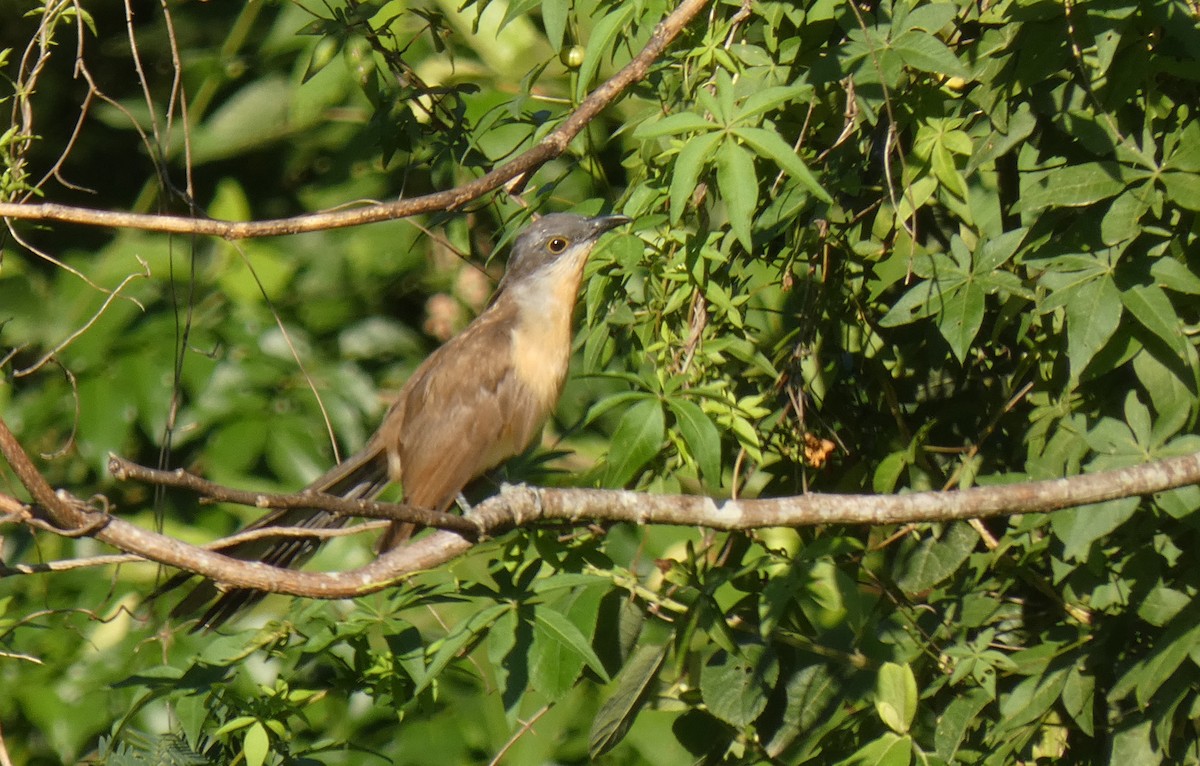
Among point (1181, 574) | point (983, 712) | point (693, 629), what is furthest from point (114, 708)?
point (1181, 574)

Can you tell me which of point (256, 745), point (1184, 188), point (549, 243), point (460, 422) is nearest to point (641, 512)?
point (256, 745)

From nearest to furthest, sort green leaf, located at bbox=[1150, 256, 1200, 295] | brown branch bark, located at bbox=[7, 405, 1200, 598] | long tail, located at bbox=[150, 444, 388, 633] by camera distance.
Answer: brown branch bark, located at bbox=[7, 405, 1200, 598] < green leaf, located at bbox=[1150, 256, 1200, 295] < long tail, located at bbox=[150, 444, 388, 633]

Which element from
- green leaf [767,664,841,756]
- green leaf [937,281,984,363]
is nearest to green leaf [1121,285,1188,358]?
green leaf [937,281,984,363]

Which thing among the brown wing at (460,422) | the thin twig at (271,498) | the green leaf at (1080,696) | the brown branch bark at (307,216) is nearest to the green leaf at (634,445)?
the thin twig at (271,498)

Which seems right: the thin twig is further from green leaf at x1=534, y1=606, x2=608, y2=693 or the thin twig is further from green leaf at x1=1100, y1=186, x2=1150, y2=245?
green leaf at x1=1100, y1=186, x2=1150, y2=245

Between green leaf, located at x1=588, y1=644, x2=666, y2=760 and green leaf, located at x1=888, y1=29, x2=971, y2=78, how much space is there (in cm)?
149

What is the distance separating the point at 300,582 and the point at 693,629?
0.99 meters

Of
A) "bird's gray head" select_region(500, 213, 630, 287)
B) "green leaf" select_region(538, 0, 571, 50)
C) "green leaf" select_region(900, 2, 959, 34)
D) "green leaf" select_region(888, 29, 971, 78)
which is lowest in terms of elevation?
"bird's gray head" select_region(500, 213, 630, 287)

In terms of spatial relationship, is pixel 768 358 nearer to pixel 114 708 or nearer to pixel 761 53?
pixel 761 53

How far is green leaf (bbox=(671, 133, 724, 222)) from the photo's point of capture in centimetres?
251

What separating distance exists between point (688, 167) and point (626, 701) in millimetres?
1384

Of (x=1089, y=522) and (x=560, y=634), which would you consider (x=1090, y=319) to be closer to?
(x=1089, y=522)

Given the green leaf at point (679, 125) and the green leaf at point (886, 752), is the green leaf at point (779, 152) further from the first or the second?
the green leaf at point (886, 752)

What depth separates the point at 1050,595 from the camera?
303 centimetres
